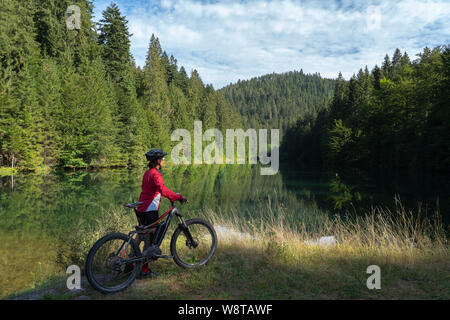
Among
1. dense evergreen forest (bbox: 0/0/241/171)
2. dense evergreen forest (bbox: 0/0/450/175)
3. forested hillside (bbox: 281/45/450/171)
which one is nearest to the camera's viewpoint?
dense evergreen forest (bbox: 0/0/241/171)

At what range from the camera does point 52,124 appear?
35.9 metres

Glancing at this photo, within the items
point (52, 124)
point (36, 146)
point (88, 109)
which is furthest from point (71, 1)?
point (36, 146)

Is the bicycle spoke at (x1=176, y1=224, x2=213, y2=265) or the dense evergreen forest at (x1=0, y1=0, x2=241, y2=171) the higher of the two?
the dense evergreen forest at (x1=0, y1=0, x2=241, y2=171)

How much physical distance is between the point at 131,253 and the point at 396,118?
57949mm

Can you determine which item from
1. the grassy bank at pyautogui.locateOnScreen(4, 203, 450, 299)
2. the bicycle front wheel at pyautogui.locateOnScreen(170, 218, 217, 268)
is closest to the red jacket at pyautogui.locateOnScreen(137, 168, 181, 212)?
the bicycle front wheel at pyautogui.locateOnScreen(170, 218, 217, 268)

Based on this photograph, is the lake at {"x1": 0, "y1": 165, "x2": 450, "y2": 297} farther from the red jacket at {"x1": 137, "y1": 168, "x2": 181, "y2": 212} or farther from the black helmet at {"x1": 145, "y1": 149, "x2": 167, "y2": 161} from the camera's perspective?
the black helmet at {"x1": 145, "y1": 149, "x2": 167, "y2": 161}

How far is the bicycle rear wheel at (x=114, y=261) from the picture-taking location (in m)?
4.48

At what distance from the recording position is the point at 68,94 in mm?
38281

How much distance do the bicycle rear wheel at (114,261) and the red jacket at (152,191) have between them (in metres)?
0.63

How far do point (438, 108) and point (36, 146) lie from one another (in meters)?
49.0

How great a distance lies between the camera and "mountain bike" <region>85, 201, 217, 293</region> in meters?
4.51

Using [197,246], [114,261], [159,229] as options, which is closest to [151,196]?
[159,229]

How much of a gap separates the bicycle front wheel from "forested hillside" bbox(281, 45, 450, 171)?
38.7 meters
